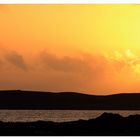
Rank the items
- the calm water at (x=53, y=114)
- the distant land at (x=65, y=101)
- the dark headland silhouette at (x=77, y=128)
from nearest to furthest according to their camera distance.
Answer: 1. the calm water at (x=53, y=114)
2. the dark headland silhouette at (x=77, y=128)
3. the distant land at (x=65, y=101)

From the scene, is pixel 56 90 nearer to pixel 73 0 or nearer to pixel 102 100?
pixel 102 100

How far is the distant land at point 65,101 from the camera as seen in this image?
6.25 meters

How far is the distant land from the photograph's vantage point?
20.5 ft

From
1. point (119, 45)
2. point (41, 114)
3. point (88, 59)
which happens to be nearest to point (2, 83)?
point (41, 114)

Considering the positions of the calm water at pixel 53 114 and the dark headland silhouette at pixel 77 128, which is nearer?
the calm water at pixel 53 114

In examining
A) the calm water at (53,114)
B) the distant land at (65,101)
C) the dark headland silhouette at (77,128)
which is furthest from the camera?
the distant land at (65,101)

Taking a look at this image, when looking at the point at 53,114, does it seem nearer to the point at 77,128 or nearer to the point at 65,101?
the point at 77,128

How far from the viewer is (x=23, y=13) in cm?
635

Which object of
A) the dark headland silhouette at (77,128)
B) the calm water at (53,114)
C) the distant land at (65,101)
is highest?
the distant land at (65,101)

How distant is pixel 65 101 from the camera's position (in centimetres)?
645

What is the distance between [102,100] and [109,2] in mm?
1179

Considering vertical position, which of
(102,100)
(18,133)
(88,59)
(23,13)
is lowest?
(18,133)

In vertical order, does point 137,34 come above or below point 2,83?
above

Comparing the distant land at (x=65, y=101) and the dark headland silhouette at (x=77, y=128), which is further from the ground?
the distant land at (x=65, y=101)
